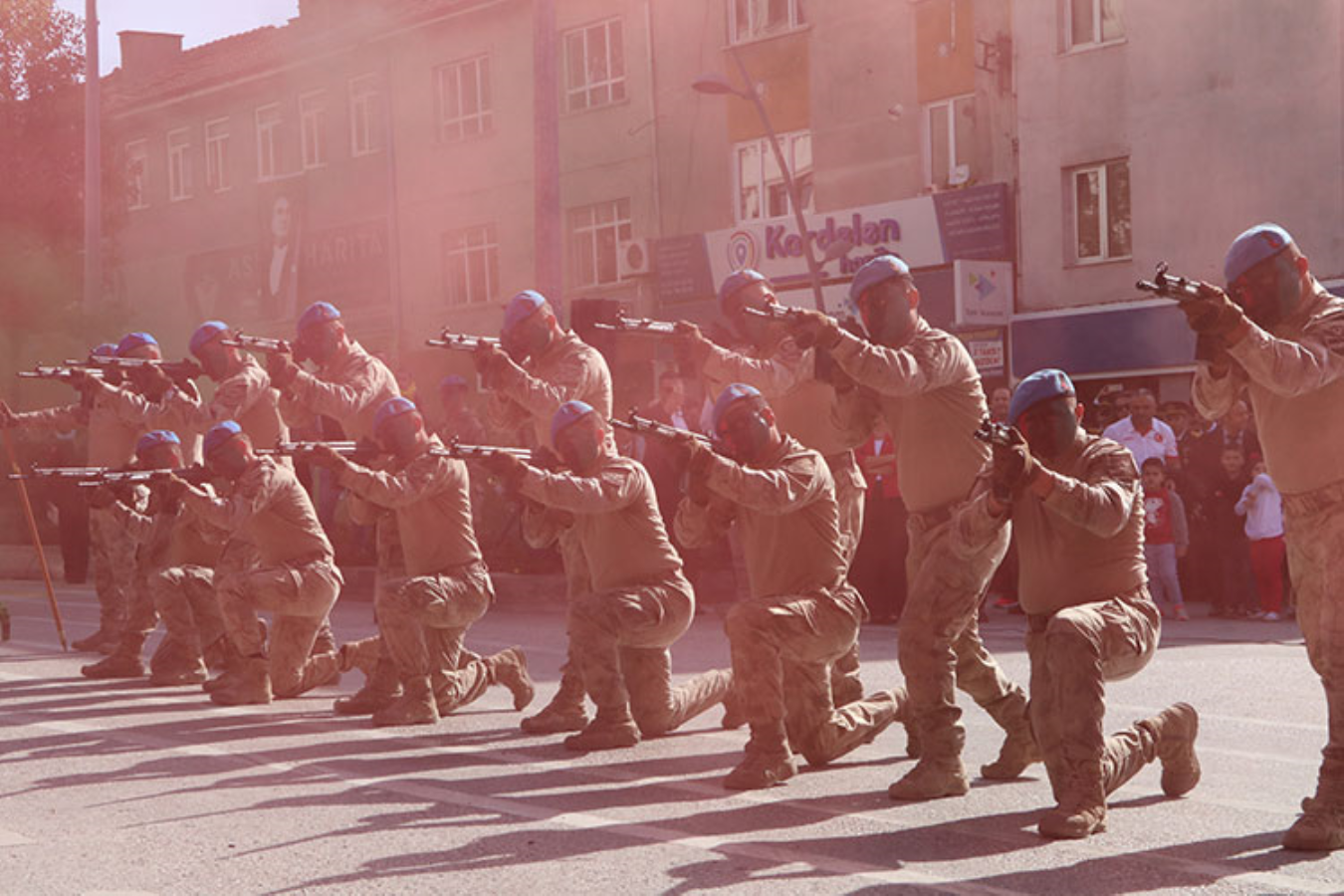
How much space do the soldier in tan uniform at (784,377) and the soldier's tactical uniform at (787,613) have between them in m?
0.89

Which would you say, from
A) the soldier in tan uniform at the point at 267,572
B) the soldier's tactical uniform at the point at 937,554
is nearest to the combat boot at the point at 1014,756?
the soldier's tactical uniform at the point at 937,554

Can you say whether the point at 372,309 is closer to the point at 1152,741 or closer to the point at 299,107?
the point at 299,107

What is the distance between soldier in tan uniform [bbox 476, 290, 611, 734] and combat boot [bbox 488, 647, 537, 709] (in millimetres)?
270

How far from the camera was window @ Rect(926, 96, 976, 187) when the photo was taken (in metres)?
27.6

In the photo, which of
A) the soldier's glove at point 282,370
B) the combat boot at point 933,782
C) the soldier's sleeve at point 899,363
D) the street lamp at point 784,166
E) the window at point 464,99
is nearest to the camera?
the combat boot at point 933,782

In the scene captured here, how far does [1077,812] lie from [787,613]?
1.81 m

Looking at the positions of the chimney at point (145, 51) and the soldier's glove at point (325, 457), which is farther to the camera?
the chimney at point (145, 51)

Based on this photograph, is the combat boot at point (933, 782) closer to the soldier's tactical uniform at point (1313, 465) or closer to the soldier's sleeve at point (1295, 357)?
the soldier's tactical uniform at point (1313, 465)

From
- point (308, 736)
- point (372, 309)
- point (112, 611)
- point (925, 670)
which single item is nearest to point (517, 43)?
point (372, 309)

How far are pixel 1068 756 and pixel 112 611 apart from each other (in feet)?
29.4

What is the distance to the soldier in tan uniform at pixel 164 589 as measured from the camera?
12.2m

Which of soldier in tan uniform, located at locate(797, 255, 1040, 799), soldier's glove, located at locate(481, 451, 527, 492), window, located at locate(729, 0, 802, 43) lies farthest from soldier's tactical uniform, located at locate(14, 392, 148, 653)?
window, located at locate(729, 0, 802, 43)

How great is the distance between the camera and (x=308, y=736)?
9.99 meters

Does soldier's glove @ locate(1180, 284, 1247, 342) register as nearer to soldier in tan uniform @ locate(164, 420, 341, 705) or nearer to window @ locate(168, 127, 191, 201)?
soldier in tan uniform @ locate(164, 420, 341, 705)
